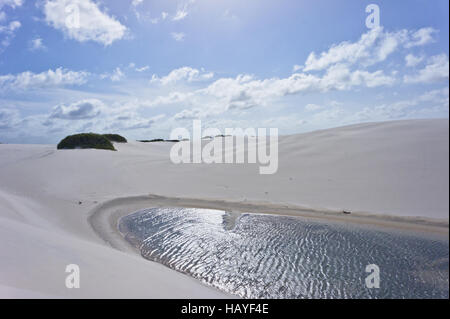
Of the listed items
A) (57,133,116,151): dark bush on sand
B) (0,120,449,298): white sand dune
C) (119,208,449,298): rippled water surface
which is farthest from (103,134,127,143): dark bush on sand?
(119,208,449,298): rippled water surface

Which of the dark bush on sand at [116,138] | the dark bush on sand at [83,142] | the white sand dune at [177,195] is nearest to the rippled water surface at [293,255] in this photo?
the white sand dune at [177,195]

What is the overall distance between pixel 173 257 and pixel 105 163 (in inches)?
283

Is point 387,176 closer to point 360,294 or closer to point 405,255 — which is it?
point 405,255

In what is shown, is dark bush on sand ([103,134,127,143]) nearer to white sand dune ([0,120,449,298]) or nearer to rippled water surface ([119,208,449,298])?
white sand dune ([0,120,449,298])

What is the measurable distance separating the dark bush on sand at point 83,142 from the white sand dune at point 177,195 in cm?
679

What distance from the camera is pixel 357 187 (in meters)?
1.71

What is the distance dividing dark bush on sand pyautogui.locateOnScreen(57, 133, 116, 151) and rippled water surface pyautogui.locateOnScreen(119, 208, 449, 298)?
1205 cm

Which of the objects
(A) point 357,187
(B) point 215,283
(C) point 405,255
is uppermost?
(A) point 357,187

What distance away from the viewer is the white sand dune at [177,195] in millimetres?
1312

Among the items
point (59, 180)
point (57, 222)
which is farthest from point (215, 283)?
point (59, 180)

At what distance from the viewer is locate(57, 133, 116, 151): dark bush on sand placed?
49.5 ft

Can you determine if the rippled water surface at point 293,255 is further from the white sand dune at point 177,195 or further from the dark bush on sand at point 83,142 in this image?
→ the dark bush on sand at point 83,142
